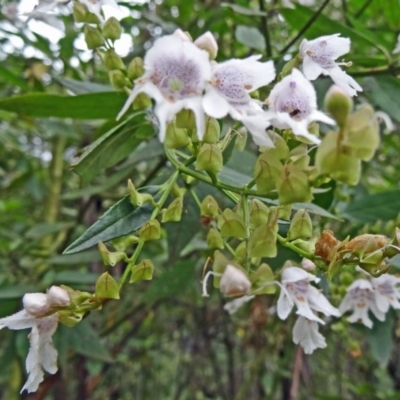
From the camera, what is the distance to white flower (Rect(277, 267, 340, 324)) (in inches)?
26.8

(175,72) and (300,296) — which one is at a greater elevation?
(175,72)

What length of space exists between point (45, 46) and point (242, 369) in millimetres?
2071

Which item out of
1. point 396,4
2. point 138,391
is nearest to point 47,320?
point 396,4

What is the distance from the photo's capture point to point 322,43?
0.75 metres

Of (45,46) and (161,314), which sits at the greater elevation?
(45,46)

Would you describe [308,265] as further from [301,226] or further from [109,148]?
[109,148]

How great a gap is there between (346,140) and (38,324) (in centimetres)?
40

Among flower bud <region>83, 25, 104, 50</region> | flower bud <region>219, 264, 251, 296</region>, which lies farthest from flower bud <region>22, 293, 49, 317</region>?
flower bud <region>83, 25, 104, 50</region>

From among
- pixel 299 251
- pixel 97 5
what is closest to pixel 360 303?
pixel 299 251

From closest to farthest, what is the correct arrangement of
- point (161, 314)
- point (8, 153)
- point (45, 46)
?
point (45, 46)
point (8, 153)
point (161, 314)

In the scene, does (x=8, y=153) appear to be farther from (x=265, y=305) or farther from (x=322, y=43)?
(x=322, y=43)

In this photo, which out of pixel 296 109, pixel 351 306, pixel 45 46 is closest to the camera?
pixel 296 109

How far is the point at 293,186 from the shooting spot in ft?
1.96

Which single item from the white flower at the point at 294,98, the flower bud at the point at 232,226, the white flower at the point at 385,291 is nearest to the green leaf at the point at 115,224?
the flower bud at the point at 232,226
